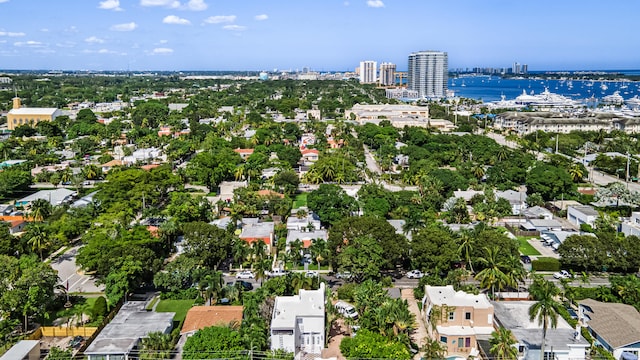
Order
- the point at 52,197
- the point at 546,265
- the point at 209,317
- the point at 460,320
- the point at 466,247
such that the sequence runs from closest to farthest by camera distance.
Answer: the point at 460,320
the point at 209,317
the point at 466,247
the point at 546,265
the point at 52,197

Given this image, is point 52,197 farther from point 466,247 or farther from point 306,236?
point 466,247

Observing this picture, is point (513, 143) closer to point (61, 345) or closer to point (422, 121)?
point (422, 121)

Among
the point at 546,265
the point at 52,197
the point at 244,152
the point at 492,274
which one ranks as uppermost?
the point at 244,152

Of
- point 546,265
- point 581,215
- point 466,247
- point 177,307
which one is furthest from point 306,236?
point 581,215

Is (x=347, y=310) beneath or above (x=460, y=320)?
beneath

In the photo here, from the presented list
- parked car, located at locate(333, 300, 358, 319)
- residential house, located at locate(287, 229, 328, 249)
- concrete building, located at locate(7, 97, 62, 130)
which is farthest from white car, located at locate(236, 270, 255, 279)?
concrete building, located at locate(7, 97, 62, 130)

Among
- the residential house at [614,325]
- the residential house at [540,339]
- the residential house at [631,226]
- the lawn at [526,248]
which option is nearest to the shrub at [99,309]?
the residential house at [540,339]

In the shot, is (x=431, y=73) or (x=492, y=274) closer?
(x=492, y=274)
